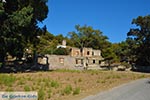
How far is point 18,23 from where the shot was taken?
36031 mm

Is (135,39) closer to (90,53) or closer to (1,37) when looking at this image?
(90,53)

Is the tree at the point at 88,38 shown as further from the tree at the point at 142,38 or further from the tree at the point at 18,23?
the tree at the point at 18,23

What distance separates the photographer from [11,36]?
37.6 meters

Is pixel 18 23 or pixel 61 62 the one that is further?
pixel 61 62

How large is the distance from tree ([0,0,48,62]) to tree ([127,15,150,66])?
30.3m

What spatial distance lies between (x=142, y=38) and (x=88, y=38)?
4355cm

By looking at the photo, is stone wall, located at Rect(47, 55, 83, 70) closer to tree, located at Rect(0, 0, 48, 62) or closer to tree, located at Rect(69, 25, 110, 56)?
tree, located at Rect(0, 0, 48, 62)

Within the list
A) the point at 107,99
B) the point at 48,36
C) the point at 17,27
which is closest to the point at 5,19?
the point at 17,27

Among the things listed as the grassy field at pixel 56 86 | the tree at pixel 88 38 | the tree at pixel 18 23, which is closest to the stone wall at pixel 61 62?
the tree at pixel 18 23

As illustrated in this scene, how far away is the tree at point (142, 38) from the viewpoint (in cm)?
6819

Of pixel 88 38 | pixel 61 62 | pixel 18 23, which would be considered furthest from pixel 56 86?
pixel 88 38

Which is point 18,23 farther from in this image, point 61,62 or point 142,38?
point 142,38

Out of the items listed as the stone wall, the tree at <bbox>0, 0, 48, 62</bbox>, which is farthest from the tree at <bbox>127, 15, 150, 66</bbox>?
the tree at <bbox>0, 0, 48, 62</bbox>

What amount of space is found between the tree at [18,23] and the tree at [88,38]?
212 ft
